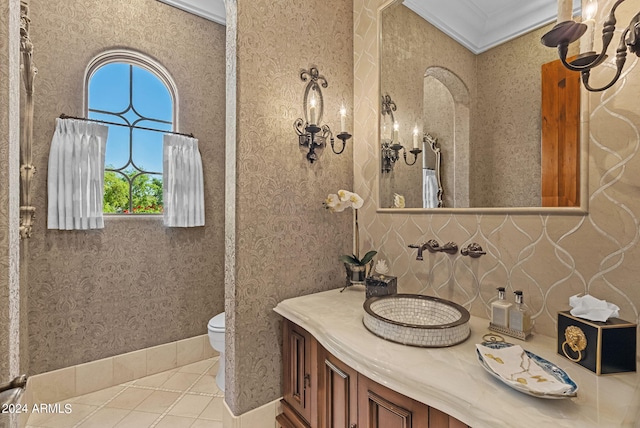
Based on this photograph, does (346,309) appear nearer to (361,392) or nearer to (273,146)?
(361,392)

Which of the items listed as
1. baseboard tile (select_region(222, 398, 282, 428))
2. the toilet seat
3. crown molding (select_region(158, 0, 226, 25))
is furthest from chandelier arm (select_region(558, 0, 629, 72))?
crown molding (select_region(158, 0, 226, 25))

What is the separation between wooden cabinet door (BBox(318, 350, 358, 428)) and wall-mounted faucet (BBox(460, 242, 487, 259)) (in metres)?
0.69

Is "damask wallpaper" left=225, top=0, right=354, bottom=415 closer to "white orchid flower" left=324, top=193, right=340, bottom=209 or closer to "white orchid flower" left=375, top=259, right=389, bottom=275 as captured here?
"white orchid flower" left=324, top=193, right=340, bottom=209

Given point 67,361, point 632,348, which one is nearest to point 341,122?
point 632,348

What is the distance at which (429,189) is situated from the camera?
4.77 feet

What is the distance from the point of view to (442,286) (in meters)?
1.38

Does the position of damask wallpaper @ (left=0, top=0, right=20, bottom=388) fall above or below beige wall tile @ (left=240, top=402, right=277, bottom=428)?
above

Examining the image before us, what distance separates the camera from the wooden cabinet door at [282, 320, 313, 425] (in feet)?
4.46

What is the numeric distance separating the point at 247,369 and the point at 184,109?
82.4 inches

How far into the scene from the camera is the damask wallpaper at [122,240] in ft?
6.17

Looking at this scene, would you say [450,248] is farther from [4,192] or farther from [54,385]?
[54,385]

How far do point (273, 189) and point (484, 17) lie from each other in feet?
4.11

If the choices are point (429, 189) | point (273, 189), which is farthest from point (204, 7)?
point (429, 189)

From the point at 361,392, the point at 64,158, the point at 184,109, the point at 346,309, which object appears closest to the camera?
the point at 361,392
